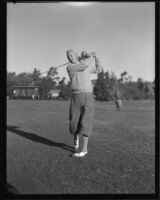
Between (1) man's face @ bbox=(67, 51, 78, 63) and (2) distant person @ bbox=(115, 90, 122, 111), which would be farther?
(2) distant person @ bbox=(115, 90, 122, 111)

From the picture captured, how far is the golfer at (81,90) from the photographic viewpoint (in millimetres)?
3575

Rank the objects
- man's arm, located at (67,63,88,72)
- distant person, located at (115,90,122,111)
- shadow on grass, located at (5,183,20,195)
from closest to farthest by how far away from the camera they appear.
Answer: shadow on grass, located at (5,183,20,195) < man's arm, located at (67,63,88,72) < distant person, located at (115,90,122,111)

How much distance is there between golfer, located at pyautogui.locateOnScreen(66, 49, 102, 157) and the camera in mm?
3575

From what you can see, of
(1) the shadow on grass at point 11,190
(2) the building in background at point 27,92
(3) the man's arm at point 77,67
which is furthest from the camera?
(2) the building in background at point 27,92

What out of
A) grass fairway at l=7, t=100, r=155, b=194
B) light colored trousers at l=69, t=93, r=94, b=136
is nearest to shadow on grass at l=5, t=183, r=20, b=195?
grass fairway at l=7, t=100, r=155, b=194

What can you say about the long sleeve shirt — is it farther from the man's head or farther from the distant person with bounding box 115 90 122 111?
the distant person with bounding box 115 90 122 111

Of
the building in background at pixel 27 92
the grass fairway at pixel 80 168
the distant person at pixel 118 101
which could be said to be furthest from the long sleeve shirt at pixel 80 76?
the distant person at pixel 118 101

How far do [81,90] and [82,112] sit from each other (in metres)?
0.34

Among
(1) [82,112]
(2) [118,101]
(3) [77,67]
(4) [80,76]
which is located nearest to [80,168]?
(1) [82,112]

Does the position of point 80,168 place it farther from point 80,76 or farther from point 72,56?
point 72,56

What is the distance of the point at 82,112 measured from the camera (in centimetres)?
363

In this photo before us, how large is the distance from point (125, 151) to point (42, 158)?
4.85 ft

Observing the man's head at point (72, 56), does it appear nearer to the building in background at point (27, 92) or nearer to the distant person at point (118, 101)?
the building in background at point (27, 92)

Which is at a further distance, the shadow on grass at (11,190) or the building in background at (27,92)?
the building in background at (27,92)
